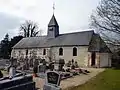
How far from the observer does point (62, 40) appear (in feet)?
148

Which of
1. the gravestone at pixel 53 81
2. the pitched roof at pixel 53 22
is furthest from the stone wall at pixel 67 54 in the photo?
the gravestone at pixel 53 81

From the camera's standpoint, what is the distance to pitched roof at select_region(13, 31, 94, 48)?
4130cm

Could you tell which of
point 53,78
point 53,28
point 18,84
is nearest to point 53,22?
point 53,28

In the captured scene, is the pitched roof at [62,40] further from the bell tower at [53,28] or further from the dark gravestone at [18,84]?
the dark gravestone at [18,84]

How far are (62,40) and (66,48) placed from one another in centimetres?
280

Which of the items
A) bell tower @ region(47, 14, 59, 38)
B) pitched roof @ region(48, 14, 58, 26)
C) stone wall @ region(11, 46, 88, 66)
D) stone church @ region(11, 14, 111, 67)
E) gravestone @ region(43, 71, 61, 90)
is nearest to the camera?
gravestone @ region(43, 71, 61, 90)

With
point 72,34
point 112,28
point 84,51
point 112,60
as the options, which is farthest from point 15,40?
point 112,28

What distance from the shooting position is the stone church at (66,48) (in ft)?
126

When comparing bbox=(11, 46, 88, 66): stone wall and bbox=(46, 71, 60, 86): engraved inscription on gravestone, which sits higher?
bbox=(11, 46, 88, 66): stone wall

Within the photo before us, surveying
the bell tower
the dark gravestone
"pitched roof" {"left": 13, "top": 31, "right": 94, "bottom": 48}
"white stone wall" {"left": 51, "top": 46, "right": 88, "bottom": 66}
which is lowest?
the dark gravestone

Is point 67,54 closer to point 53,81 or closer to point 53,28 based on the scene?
point 53,28

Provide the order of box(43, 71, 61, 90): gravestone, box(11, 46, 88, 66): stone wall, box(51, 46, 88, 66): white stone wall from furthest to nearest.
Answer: box(11, 46, 88, 66): stone wall → box(51, 46, 88, 66): white stone wall → box(43, 71, 61, 90): gravestone

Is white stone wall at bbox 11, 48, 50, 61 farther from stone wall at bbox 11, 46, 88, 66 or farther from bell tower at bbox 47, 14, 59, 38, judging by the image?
bell tower at bbox 47, 14, 59, 38

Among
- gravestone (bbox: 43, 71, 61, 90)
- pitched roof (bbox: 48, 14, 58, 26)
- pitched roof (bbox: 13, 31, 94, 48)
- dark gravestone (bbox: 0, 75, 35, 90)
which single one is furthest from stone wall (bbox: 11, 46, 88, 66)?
gravestone (bbox: 43, 71, 61, 90)
